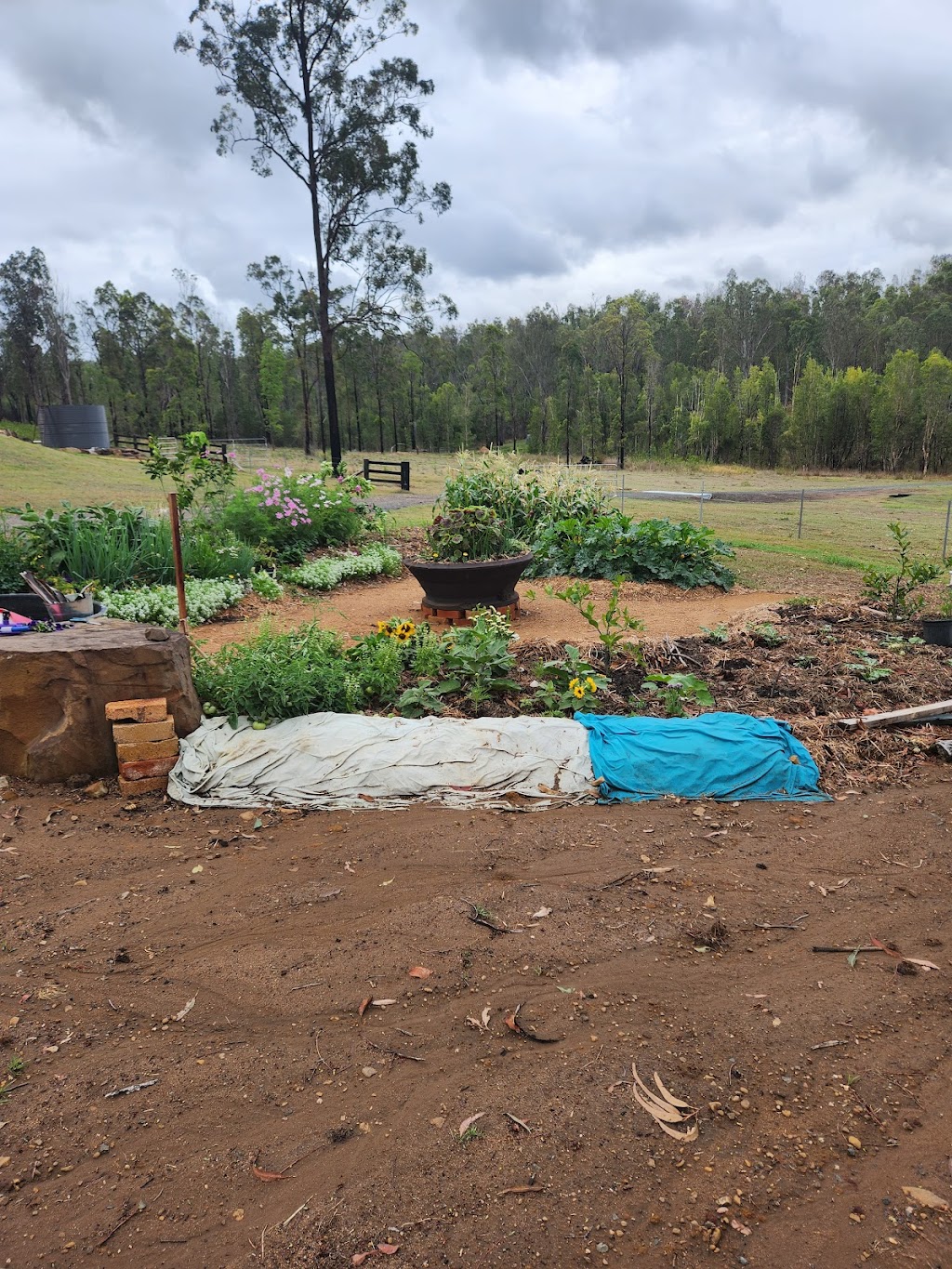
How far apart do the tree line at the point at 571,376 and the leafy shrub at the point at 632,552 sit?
2724 cm

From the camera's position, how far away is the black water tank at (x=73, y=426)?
3247 centimetres

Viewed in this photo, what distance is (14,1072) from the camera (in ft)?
6.55

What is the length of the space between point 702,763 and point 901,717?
136 cm

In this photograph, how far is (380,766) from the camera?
3.60 meters

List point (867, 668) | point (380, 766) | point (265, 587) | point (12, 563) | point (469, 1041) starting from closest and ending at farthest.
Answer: point (469, 1041) → point (380, 766) → point (867, 668) → point (12, 563) → point (265, 587)

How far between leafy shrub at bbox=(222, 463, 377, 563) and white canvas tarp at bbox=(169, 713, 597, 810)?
583 centimetres

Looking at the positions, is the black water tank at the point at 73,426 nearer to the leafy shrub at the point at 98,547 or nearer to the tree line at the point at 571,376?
the tree line at the point at 571,376

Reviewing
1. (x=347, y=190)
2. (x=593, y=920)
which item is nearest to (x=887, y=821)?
(x=593, y=920)

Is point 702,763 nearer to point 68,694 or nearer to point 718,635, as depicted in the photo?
point 718,635

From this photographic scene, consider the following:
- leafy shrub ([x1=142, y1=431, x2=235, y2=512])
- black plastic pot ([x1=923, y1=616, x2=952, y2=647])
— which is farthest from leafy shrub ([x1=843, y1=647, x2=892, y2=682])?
leafy shrub ([x1=142, y1=431, x2=235, y2=512])

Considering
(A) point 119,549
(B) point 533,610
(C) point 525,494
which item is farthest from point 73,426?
(B) point 533,610

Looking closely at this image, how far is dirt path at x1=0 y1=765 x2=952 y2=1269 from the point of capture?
1.60 m

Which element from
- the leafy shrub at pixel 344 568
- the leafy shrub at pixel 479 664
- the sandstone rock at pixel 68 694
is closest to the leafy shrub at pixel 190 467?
the leafy shrub at pixel 344 568

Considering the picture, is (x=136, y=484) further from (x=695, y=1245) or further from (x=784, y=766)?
(x=695, y=1245)
